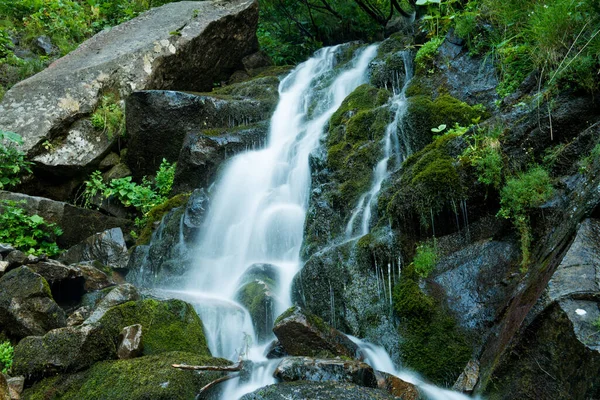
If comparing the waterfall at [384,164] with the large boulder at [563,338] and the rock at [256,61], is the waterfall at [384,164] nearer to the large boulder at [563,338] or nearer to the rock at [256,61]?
the large boulder at [563,338]

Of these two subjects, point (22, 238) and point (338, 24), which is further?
point (338, 24)

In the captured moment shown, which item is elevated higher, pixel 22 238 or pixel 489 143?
pixel 489 143

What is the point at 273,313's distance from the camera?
Answer: 5754mm

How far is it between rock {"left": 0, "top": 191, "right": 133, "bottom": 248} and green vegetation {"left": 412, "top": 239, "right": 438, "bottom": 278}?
6174mm

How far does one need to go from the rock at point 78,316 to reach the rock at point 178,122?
445 cm

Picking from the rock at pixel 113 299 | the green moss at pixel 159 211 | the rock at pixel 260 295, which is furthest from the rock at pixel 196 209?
the rock at pixel 113 299

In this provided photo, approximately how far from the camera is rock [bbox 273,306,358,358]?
4.59 m

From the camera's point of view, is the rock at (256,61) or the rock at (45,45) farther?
→ the rock at (45,45)

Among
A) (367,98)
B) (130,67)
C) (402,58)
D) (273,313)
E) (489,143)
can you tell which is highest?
(130,67)

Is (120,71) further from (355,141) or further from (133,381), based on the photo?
(133,381)

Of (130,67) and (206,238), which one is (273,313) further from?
(130,67)

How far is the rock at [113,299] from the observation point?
5022mm

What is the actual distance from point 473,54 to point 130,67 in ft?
23.2

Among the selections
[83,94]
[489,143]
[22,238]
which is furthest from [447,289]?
[83,94]
